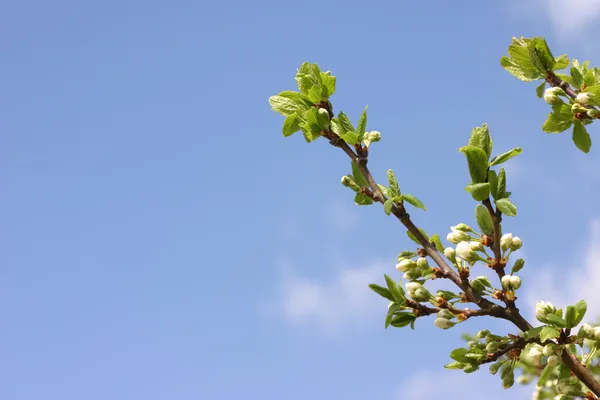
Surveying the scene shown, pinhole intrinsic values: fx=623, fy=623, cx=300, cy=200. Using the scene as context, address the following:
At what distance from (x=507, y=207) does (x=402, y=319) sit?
86 cm

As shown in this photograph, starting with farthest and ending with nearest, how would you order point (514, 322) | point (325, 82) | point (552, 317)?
point (325, 82), point (514, 322), point (552, 317)

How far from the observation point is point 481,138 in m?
3.33

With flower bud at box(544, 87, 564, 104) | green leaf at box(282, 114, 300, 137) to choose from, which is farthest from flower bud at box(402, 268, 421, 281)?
flower bud at box(544, 87, 564, 104)

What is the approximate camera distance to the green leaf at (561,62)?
394 centimetres

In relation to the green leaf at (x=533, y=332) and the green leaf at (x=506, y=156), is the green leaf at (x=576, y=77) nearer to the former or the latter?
the green leaf at (x=506, y=156)

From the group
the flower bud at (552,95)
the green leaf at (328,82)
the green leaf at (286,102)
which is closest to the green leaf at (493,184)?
the flower bud at (552,95)

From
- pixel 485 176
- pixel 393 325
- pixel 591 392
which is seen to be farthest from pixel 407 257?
pixel 591 392

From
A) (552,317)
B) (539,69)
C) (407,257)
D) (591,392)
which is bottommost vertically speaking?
(591,392)

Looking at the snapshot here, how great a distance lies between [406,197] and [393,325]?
77 cm

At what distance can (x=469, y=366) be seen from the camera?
3.48 m

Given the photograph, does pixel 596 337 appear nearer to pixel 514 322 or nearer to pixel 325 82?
pixel 514 322

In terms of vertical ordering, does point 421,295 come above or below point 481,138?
below

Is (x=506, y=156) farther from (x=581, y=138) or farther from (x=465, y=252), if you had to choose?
(x=581, y=138)

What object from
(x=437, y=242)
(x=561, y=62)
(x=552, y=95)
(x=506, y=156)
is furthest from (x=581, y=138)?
(x=437, y=242)
